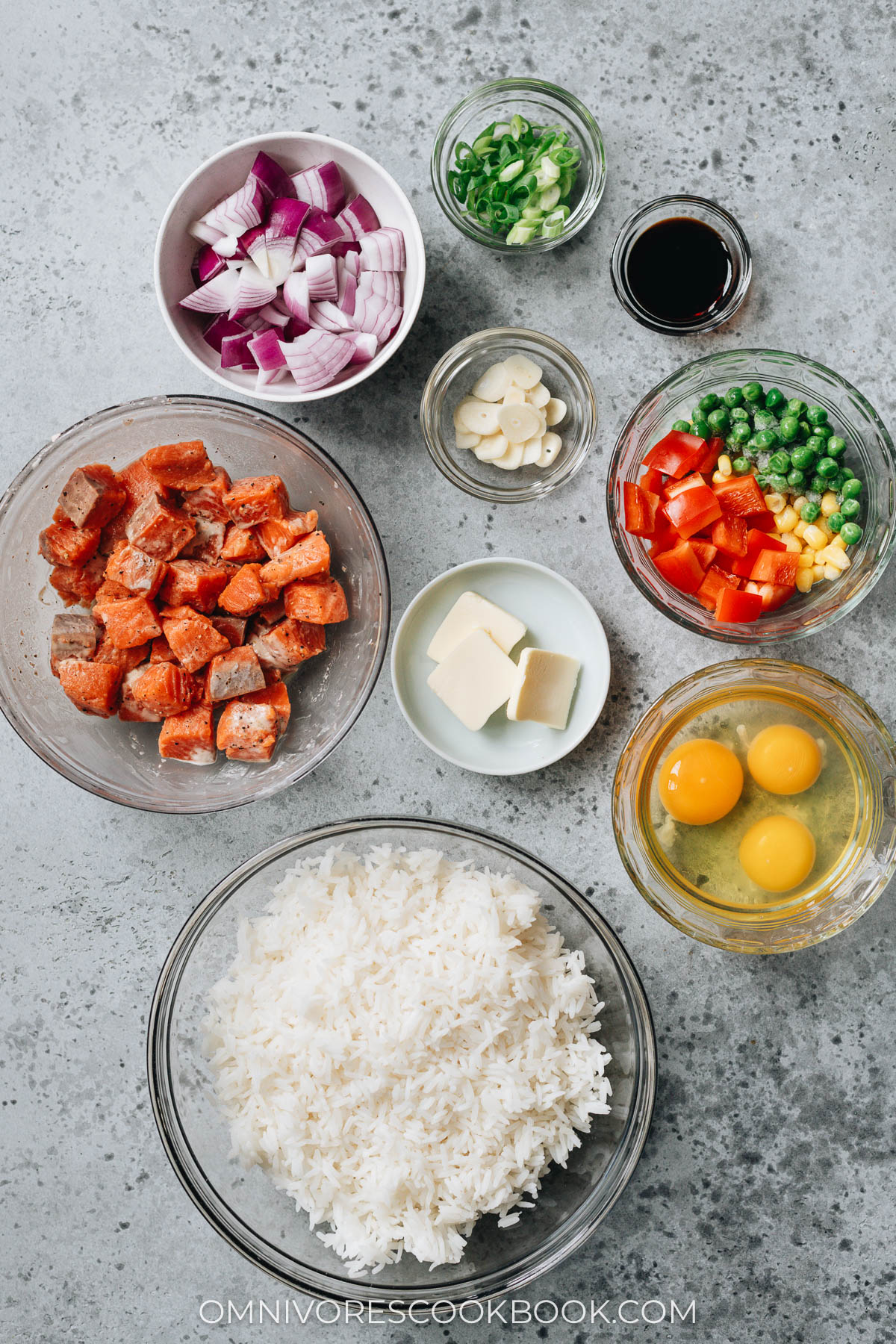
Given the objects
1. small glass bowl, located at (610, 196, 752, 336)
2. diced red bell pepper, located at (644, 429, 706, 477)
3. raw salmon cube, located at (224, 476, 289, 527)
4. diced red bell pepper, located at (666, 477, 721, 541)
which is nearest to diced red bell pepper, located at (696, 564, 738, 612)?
diced red bell pepper, located at (666, 477, 721, 541)

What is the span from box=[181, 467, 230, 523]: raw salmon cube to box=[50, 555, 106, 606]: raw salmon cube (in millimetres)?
247

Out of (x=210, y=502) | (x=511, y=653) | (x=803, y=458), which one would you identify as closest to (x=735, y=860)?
(x=511, y=653)

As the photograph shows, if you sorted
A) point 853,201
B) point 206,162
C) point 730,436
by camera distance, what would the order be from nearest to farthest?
point 206,162 < point 730,436 < point 853,201

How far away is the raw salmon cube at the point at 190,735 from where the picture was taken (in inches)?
77.2

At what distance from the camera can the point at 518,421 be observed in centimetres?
207

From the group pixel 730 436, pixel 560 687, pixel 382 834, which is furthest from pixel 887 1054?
pixel 730 436

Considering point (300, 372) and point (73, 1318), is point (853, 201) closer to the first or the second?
point (300, 372)

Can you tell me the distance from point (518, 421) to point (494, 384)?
0.12 metres

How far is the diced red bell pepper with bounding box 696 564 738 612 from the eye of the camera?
1964 mm

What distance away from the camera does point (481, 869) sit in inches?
79.4

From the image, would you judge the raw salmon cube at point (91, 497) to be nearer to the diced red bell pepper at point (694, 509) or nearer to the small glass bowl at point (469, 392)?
the small glass bowl at point (469, 392)

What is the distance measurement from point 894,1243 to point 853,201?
8.49 ft

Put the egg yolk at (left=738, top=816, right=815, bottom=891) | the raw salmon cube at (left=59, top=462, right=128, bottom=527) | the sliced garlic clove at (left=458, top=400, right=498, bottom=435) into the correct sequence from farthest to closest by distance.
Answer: the sliced garlic clove at (left=458, top=400, right=498, bottom=435)
the egg yolk at (left=738, top=816, right=815, bottom=891)
the raw salmon cube at (left=59, top=462, right=128, bottom=527)

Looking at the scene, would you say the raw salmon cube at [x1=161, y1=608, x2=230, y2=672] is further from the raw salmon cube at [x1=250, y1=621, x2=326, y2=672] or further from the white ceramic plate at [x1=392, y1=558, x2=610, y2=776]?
the white ceramic plate at [x1=392, y1=558, x2=610, y2=776]
